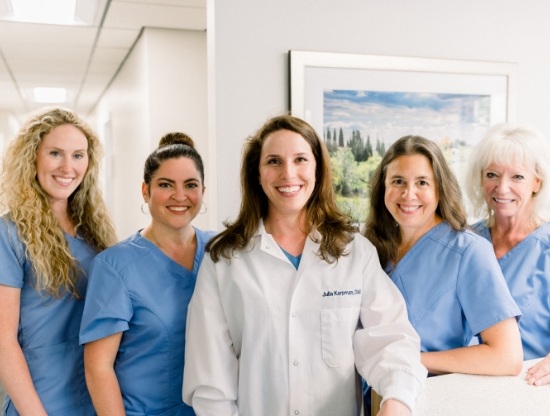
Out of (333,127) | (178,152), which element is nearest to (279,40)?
(333,127)

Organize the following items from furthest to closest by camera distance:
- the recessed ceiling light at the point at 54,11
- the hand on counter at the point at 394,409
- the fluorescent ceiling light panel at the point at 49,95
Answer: the fluorescent ceiling light panel at the point at 49,95 < the recessed ceiling light at the point at 54,11 < the hand on counter at the point at 394,409

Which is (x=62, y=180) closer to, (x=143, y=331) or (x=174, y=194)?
(x=174, y=194)

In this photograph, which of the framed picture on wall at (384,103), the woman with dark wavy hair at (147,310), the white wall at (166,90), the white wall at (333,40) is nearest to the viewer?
the woman with dark wavy hair at (147,310)

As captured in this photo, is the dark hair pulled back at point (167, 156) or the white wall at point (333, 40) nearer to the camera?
the dark hair pulled back at point (167, 156)

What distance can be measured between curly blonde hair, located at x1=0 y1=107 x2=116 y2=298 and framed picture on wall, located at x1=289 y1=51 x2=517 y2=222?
98 centimetres

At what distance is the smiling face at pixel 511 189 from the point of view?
1504 mm

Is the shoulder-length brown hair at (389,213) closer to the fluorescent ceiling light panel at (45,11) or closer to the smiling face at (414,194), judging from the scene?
the smiling face at (414,194)

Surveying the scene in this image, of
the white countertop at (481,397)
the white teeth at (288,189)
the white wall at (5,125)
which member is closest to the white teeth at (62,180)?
the white teeth at (288,189)

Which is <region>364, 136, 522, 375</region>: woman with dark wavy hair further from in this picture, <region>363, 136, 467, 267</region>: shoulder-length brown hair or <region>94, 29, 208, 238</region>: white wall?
<region>94, 29, 208, 238</region>: white wall

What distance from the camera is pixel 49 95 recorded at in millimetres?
6238

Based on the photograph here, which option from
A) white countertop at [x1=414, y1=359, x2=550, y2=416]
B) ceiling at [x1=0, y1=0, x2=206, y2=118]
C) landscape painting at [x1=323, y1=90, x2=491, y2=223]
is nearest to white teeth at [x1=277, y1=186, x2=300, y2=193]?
white countertop at [x1=414, y1=359, x2=550, y2=416]

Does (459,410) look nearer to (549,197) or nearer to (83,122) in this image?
(549,197)

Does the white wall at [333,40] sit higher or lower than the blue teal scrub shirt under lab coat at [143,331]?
higher

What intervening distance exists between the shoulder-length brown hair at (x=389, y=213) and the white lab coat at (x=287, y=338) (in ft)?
0.86
